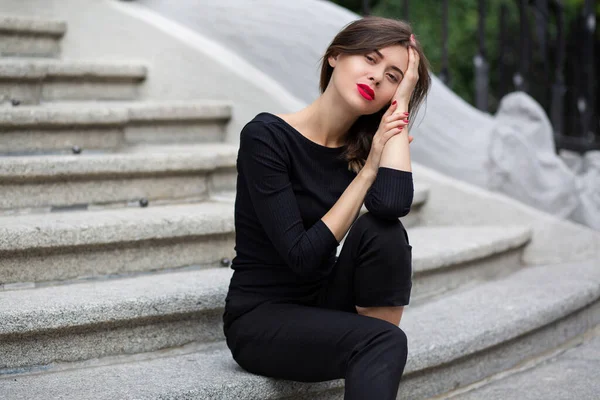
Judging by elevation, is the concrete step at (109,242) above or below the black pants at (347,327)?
below

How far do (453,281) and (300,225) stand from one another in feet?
4.31

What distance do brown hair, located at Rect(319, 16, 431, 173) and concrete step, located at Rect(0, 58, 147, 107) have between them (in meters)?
1.61

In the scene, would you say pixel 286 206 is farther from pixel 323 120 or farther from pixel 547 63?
pixel 547 63

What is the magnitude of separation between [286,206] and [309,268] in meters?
0.16

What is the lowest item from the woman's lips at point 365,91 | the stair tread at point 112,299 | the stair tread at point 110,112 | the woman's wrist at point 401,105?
the stair tread at point 112,299

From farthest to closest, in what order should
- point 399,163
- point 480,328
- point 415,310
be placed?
1. point 415,310
2. point 480,328
3. point 399,163

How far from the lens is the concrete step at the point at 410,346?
2.11 meters

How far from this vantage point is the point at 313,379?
207cm

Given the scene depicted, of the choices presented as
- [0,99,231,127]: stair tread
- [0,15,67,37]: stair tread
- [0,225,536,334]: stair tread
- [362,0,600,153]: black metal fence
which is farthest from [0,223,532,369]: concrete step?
[362,0,600,153]: black metal fence

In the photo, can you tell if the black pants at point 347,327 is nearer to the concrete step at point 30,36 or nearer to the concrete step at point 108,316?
the concrete step at point 108,316

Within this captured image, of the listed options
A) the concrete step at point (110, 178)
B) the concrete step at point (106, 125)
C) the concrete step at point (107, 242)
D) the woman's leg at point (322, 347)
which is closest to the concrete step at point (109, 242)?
the concrete step at point (107, 242)

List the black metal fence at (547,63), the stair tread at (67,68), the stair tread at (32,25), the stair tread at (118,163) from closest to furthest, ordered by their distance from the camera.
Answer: the stair tread at (118,163) < the stair tread at (67,68) < the stair tread at (32,25) < the black metal fence at (547,63)

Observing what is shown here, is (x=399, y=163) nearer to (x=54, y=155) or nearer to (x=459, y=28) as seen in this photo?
(x=54, y=155)

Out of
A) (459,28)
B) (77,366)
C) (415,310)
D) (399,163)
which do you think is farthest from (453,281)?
(459,28)
